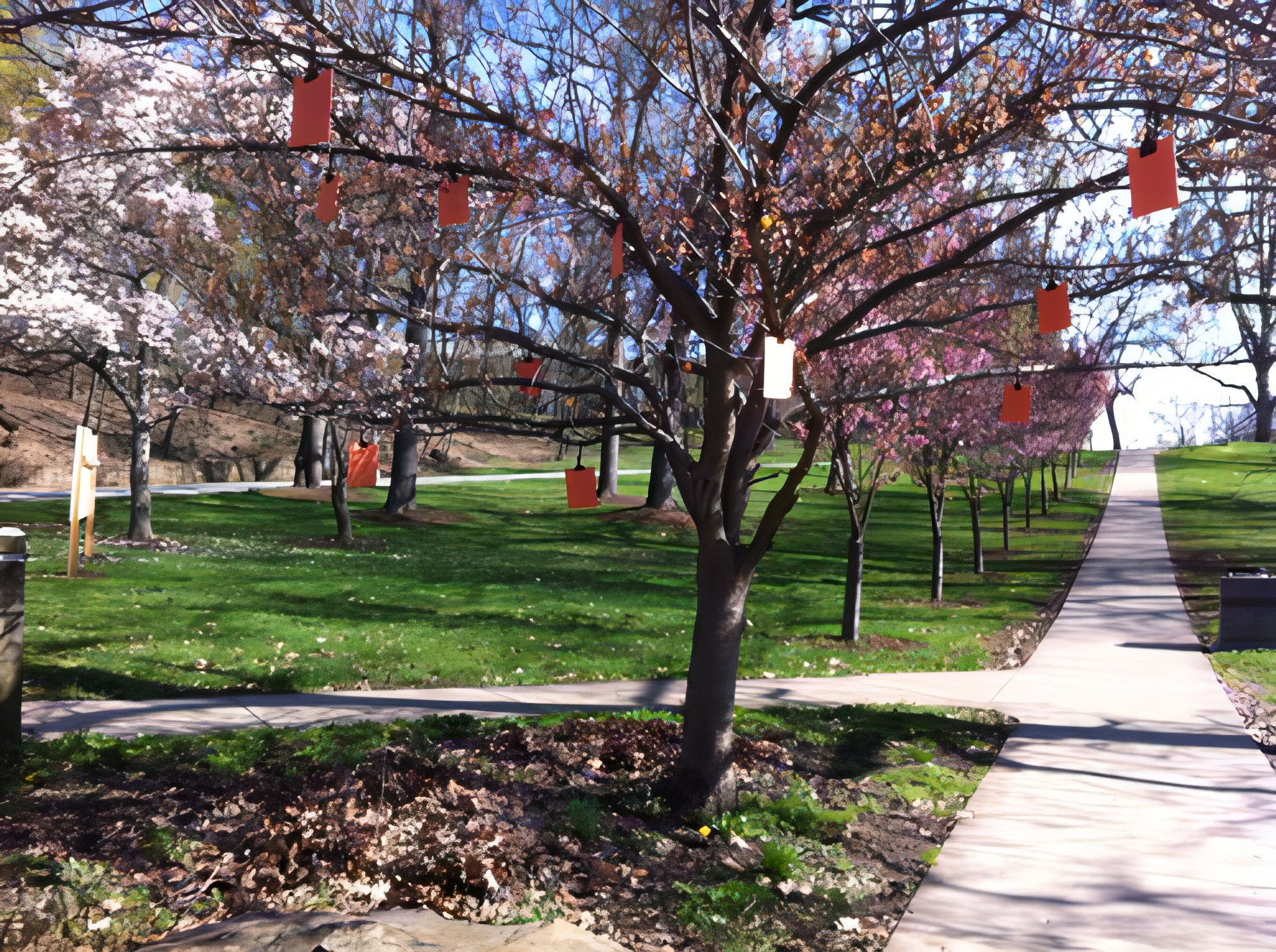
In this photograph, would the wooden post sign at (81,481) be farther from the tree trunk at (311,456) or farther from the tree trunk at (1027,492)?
the tree trunk at (1027,492)

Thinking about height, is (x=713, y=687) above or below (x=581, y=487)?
below

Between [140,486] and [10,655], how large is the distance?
13.6m

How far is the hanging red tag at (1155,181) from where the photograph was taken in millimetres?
5117

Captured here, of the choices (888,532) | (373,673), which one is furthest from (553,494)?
(373,673)

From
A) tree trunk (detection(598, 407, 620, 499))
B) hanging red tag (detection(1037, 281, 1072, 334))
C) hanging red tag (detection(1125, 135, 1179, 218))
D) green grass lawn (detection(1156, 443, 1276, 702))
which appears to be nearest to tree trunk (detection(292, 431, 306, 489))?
tree trunk (detection(598, 407, 620, 499))

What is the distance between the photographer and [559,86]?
6.47 metres

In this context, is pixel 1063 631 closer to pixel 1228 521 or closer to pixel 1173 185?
pixel 1173 185

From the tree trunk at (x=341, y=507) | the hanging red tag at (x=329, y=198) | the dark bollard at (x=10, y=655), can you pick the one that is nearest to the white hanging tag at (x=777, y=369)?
the hanging red tag at (x=329, y=198)

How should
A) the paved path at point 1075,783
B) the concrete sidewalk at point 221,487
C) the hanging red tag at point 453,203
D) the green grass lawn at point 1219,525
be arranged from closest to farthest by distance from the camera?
the paved path at point 1075,783
the hanging red tag at point 453,203
the green grass lawn at point 1219,525
the concrete sidewalk at point 221,487

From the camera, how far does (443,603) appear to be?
15062 millimetres

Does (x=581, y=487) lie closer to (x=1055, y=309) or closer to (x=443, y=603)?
(x=1055, y=309)

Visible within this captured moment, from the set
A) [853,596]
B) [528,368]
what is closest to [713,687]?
[528,368]

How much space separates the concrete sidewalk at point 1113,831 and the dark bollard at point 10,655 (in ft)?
17.2

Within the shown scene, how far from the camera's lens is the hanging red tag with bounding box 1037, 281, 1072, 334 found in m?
6.12
